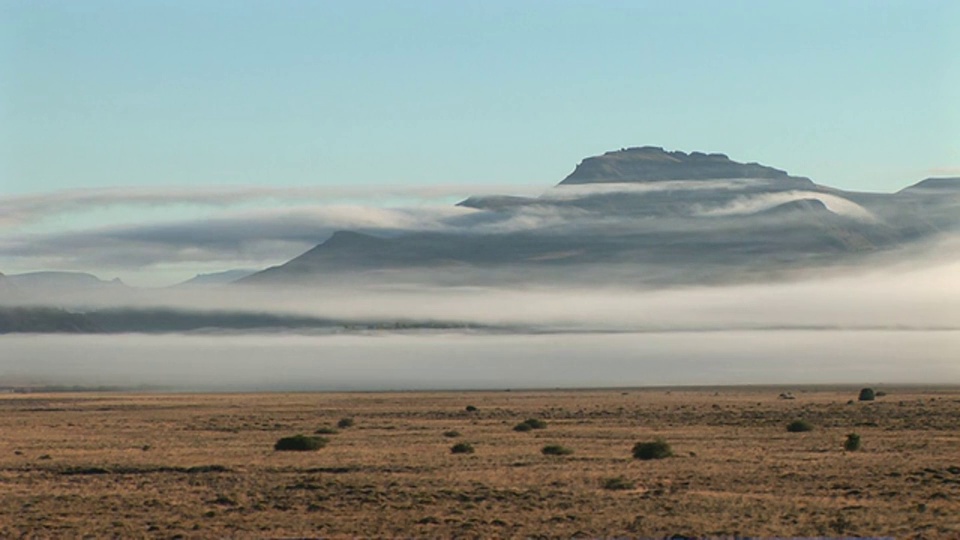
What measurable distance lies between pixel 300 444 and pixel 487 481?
21.6m

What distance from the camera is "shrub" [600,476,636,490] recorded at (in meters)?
59.6

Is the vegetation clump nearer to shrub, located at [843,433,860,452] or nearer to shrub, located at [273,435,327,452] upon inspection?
shrub, located at [273,435,327,452]

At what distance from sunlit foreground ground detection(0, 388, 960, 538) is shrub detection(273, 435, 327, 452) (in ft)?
2.95

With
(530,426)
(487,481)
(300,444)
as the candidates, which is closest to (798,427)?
(530,426)

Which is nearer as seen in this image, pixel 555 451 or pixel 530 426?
pixel 555 451

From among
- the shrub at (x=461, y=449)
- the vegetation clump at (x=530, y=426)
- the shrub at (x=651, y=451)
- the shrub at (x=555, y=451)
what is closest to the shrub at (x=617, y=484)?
the shrub at (x=651, y=451)

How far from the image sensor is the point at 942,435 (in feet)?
284

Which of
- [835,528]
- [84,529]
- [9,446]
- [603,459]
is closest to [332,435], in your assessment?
[9,446]

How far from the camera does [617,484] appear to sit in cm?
5997

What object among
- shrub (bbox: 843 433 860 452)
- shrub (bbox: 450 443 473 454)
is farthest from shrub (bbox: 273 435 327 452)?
shrub (bbox: 843 433 860 452)

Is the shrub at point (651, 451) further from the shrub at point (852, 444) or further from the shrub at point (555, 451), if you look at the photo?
the shrub at point (852, 444)

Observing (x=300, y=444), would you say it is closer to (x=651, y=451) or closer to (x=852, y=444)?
(x=651, y=451)

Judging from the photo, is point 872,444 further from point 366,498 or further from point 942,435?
point 366,498

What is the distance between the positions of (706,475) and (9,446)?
44639mm
